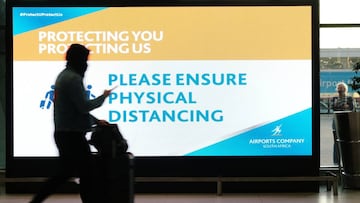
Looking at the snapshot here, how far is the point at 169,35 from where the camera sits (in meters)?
7.08

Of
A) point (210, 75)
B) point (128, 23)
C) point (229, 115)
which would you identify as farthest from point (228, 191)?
point (128, 23)

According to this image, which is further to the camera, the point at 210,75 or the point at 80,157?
the point at 210,75

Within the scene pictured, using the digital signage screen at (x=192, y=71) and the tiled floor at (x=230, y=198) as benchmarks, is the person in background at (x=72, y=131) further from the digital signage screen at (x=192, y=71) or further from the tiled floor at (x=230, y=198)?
the digital signage screen at (x=192, y=71)

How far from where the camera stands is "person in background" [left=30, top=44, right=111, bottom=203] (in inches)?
192

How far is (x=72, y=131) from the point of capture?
4902 mm

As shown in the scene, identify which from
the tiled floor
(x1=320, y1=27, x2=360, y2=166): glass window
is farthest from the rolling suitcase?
(x1=320, y1=27, x2=360, y2=166): glass window

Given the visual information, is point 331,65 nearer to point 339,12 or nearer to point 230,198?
point 339,12

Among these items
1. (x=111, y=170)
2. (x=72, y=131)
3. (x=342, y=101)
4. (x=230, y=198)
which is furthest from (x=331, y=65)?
(x=72, y=131)

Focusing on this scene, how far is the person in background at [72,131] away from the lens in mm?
4879

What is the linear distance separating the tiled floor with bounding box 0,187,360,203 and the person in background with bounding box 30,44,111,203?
1.78 m

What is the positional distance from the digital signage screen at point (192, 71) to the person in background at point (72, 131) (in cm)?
206

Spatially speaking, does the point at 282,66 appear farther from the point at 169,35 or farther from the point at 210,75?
the point at 169,35

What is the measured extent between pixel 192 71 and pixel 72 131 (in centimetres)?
250

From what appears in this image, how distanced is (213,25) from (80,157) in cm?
290
